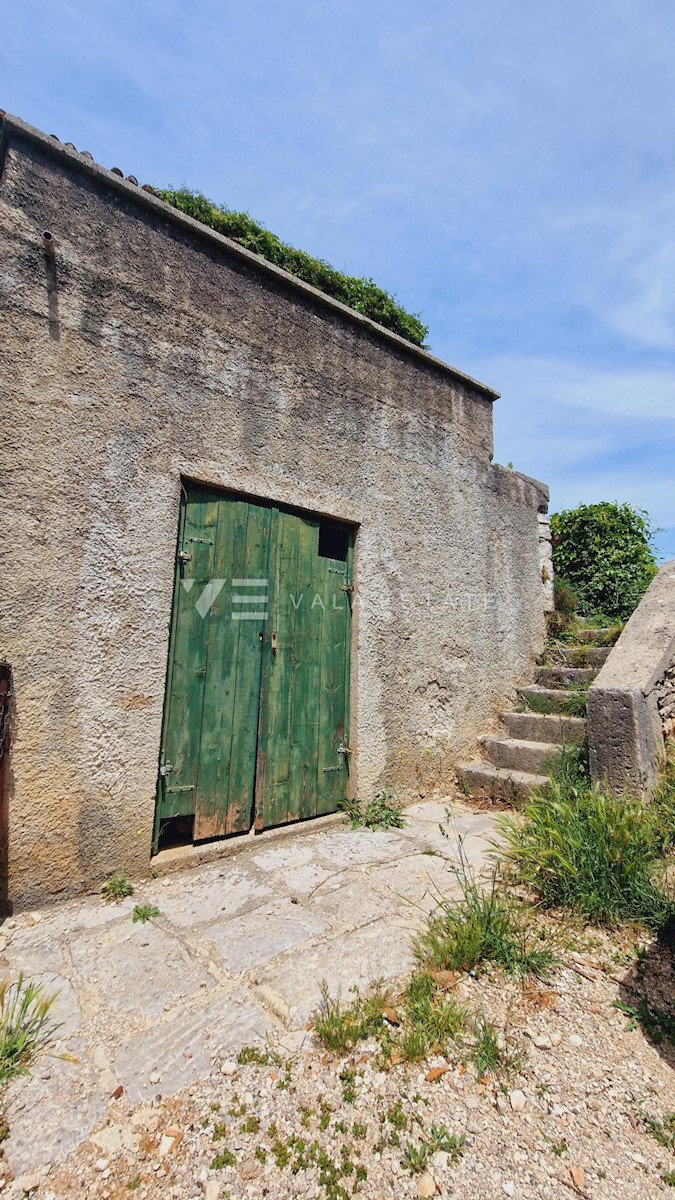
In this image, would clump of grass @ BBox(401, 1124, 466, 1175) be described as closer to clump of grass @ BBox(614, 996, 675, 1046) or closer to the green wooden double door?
clump of grass @ BBox(614, 996, 675, 1046)

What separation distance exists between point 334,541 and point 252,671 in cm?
128

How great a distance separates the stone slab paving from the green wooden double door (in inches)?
14.9

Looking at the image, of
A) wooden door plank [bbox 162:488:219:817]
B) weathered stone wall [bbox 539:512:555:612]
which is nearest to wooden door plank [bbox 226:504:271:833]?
wooden door plank [bbox 162:488:219:817]

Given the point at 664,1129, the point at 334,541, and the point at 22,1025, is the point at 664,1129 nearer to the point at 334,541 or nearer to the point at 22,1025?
the point at 22,1025

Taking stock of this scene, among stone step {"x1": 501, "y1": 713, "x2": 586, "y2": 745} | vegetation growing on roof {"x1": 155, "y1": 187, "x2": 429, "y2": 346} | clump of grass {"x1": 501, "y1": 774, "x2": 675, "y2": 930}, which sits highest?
vegetation growing on roof {"x1": 155, "y1": 187, "x2": 429, "y2": 346}

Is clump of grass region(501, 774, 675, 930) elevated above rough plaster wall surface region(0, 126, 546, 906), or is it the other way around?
rough plaster wall surface region(0, 126, 546, 906)

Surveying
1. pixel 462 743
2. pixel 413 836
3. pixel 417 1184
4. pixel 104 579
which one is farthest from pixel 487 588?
pixel 417 1184

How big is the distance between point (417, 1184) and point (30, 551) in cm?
266

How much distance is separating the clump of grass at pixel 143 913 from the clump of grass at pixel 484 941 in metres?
1.20

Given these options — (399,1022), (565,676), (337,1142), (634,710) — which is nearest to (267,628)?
(399,1022)

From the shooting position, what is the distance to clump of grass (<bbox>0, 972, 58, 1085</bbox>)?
63.9 inches

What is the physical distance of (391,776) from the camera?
4.14 meters

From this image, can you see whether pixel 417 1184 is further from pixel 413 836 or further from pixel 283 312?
pixel 283 312

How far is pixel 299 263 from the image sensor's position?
4.42m
